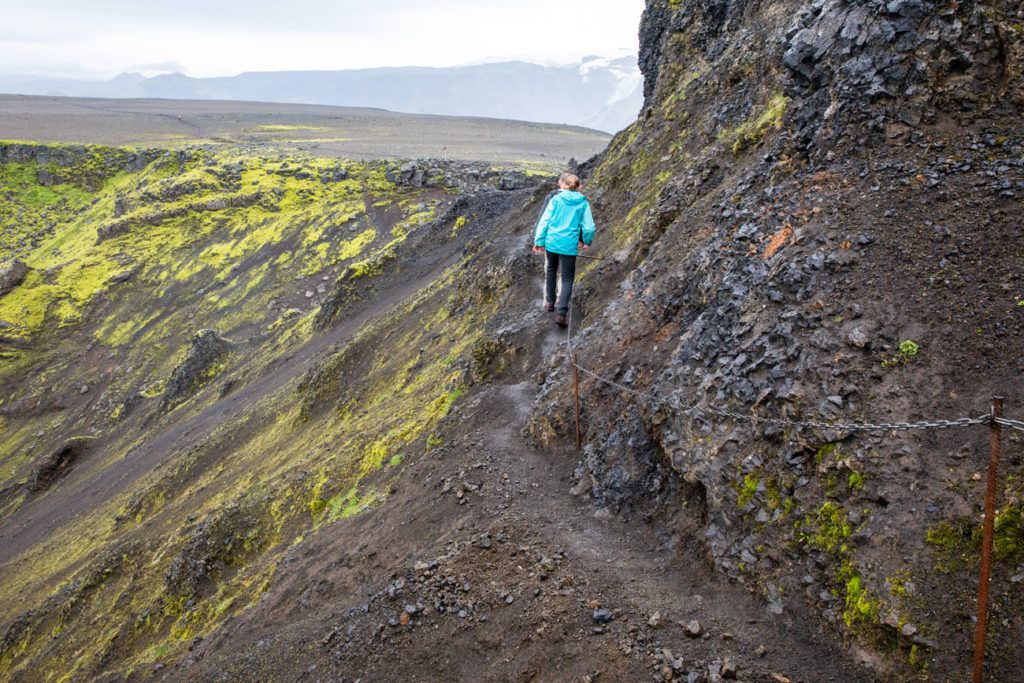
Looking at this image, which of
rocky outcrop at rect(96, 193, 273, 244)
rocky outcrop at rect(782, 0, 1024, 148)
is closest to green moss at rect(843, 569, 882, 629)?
rocky outcrop at rect(782, 0, 1024, 148)

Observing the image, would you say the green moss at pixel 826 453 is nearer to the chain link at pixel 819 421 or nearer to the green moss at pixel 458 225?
the chain link at pixel 819 421

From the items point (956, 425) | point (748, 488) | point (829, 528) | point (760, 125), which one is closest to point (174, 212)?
point (760, 125)

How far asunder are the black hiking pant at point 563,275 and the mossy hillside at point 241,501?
104 inches

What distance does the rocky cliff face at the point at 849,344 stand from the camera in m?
5.49

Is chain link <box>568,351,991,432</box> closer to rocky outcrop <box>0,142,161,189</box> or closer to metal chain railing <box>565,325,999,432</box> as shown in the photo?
metal chain railing <box>565,325,999,432</box>

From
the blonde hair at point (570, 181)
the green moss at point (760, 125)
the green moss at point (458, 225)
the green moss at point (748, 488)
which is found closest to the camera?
the green moss at point (748, 488)

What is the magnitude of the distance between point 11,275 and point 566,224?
51209mm

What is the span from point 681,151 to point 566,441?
32.6 ft

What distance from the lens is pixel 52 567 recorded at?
2012 centimetres

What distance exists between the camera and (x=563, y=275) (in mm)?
12086

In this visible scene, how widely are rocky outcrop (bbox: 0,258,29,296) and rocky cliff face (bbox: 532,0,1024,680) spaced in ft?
168

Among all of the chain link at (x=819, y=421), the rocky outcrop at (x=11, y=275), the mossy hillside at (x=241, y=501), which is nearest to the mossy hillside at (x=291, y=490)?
the mossy hillside at (x=241, y=501)

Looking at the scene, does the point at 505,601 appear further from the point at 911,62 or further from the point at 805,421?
the point at 911,62

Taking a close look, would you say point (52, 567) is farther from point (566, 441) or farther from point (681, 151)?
point (681, 151)
